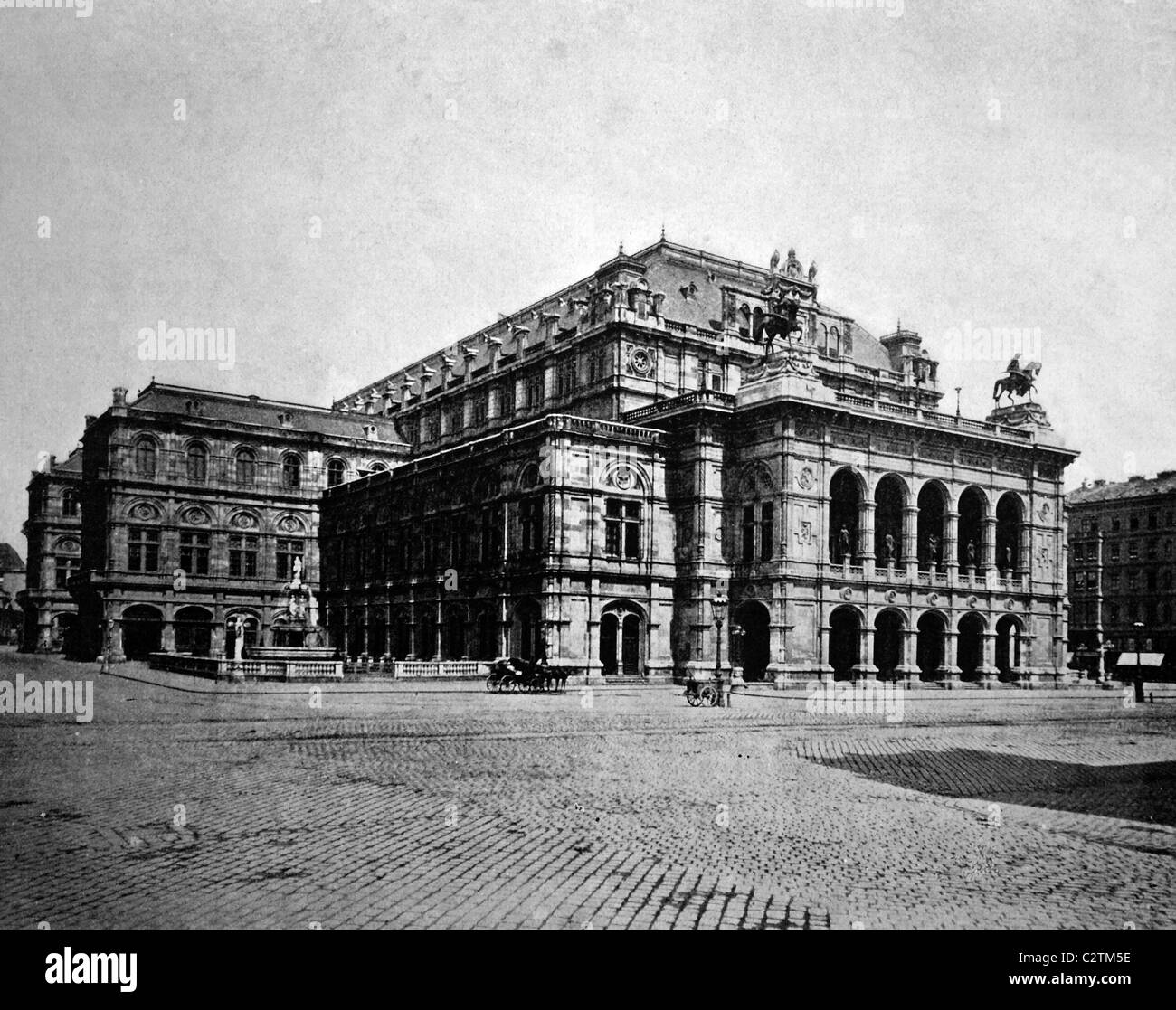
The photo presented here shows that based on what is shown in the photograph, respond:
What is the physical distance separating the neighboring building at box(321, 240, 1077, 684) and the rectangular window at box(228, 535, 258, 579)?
11586 millimetres

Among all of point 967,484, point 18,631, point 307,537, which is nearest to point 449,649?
point 307,537

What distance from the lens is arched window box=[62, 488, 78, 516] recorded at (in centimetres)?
8406

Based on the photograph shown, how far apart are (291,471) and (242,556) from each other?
6800 millimetres

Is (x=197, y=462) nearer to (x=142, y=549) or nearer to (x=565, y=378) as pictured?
(x=142, y=549)

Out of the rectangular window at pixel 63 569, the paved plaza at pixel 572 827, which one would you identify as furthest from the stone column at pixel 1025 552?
the rectangular window at pixel 63 569

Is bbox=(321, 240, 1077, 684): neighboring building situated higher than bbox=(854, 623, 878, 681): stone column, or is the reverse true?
bbox=(321, 240, 1077, 684): neighboring building

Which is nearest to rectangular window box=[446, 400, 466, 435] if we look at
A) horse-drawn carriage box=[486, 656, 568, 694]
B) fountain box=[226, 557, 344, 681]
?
fountain box=[226, 557, 344, 681]

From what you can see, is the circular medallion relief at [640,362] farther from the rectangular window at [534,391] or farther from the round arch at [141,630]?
the round arch at [141,630]

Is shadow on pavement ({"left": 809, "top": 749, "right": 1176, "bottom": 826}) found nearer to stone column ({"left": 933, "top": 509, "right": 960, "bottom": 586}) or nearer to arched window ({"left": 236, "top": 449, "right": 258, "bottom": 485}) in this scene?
stone column ({"left": 933, "top": 509, "right": 960, "bottom": 586})

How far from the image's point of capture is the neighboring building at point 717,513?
4769cm

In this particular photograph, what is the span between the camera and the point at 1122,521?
240 feet

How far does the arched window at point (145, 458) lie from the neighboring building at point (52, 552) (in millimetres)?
17827
